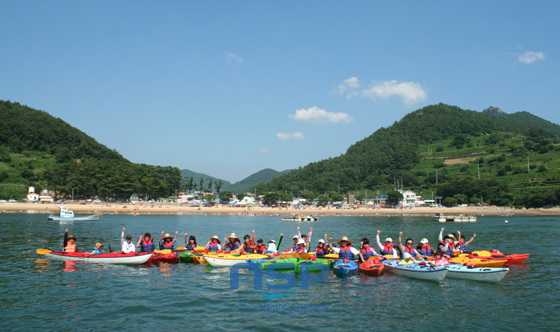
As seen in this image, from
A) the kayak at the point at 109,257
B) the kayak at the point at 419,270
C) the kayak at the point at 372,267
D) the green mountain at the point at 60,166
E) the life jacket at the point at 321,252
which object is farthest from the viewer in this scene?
the green mountain at the point at 60,166

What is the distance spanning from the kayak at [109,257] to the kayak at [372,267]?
42.5 feet

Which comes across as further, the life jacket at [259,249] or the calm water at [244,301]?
the life jacket at [259,249]

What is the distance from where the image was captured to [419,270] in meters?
20.1

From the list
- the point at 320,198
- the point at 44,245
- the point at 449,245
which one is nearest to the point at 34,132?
the point at 320,198

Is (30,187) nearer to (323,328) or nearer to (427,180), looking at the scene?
(323,328)

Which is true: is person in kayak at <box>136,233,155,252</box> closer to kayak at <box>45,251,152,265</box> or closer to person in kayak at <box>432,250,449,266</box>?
kayak at <box>45,251,152,265</box>

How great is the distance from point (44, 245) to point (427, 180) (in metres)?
162

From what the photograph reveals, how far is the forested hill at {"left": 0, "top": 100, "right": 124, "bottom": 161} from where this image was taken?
15812cm

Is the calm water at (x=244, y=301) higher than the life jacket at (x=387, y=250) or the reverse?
the reverse

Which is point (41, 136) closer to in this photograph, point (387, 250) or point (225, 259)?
Result: point (225, 259)

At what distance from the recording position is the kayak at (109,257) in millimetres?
23391

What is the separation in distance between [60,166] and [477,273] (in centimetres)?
13670

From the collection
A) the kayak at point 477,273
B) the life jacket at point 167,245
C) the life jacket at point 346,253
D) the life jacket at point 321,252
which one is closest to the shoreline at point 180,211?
the life jacket at point 167,245

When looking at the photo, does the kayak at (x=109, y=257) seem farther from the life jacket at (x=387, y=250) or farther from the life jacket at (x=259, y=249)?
the life jacket at (x=387, y=250)
